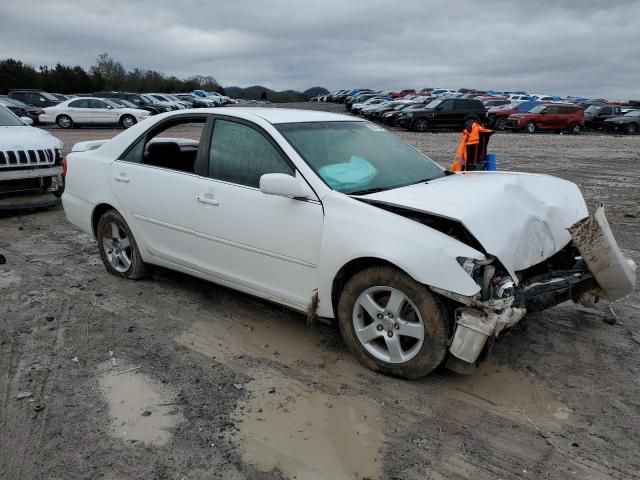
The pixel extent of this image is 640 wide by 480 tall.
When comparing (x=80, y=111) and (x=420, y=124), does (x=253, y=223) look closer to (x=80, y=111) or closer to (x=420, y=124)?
(x=420, y=124)

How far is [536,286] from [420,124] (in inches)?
964

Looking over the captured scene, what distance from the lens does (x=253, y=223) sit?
12.6ft

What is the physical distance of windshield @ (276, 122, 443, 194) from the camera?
378cm

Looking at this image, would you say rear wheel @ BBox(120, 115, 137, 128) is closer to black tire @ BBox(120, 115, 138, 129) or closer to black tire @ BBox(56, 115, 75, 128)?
black tire @ BBox(120, 115, 138, 129)

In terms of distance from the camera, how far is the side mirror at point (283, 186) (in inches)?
138

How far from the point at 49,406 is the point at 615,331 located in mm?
3917

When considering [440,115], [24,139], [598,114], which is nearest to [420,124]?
[440,115]

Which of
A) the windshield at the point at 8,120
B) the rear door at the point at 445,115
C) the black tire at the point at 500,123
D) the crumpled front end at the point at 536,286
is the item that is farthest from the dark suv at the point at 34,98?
the crumpled front end at the point at 536,286

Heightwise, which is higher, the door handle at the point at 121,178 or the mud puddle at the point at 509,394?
the door handle at the point at 121,178

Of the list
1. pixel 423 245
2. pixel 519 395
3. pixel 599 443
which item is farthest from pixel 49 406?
pixel 599 443

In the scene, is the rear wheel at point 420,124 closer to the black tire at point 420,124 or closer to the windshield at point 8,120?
the black tire at point 420,124

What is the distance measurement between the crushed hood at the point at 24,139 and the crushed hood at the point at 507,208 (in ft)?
20.5

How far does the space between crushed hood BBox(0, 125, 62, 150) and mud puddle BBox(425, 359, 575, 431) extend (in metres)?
6.88

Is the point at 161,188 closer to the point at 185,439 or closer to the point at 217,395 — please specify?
the point at 217,395
